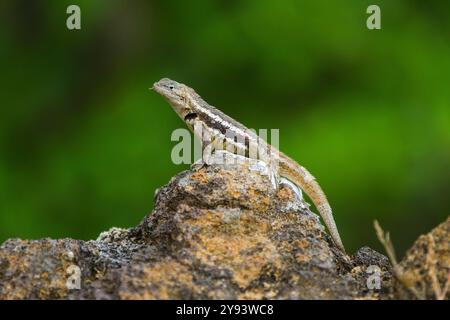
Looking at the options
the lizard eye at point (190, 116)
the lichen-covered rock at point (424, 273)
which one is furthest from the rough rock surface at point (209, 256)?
the lizard eye at point (190, 116)

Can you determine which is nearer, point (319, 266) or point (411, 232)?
point (319, 266)

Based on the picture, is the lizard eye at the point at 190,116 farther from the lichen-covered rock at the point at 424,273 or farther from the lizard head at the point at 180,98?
the lichen-covered rock at the point at 424,273

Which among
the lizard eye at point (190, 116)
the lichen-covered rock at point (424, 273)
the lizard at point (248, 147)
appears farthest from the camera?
the lizard eye at point (190, 116)

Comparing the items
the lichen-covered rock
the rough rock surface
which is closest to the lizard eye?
the rough rock surface

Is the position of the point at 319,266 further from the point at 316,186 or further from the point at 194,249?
the point at 316,186

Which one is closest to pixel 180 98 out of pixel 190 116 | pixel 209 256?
pixel 190 116
